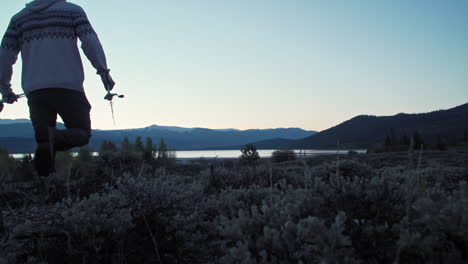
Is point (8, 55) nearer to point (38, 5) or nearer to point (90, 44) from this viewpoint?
point (38, 5)

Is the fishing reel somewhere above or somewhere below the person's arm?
below

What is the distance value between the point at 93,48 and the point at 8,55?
109 centimetres

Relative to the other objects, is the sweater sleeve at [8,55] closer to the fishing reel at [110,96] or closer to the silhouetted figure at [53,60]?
the silhouetted figure at [53,60]

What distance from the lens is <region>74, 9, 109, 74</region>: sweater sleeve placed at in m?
4.64

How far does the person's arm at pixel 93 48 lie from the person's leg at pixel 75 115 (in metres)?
0.40

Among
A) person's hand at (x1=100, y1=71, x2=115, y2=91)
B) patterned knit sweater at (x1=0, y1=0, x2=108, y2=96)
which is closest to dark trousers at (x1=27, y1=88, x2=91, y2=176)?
patterned knit sweater at (x1=0, y1=0, x2=108, y2=96)

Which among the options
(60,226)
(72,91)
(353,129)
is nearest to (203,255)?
(60,226)

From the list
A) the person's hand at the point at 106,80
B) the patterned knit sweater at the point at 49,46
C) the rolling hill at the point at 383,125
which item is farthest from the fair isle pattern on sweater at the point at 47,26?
the rolling hill at the point at 383,125

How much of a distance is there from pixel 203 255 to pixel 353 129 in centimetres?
9021

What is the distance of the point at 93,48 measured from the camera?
4633 mm

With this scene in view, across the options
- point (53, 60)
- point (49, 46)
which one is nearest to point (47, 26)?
point (49, 46)

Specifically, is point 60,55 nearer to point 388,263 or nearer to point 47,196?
point 47,196

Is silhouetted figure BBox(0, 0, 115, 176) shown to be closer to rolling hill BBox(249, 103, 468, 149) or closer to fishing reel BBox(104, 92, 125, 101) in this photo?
fishing reel BBox(104, 92, 125, 101)

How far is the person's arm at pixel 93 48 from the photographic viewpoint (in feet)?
15.2
